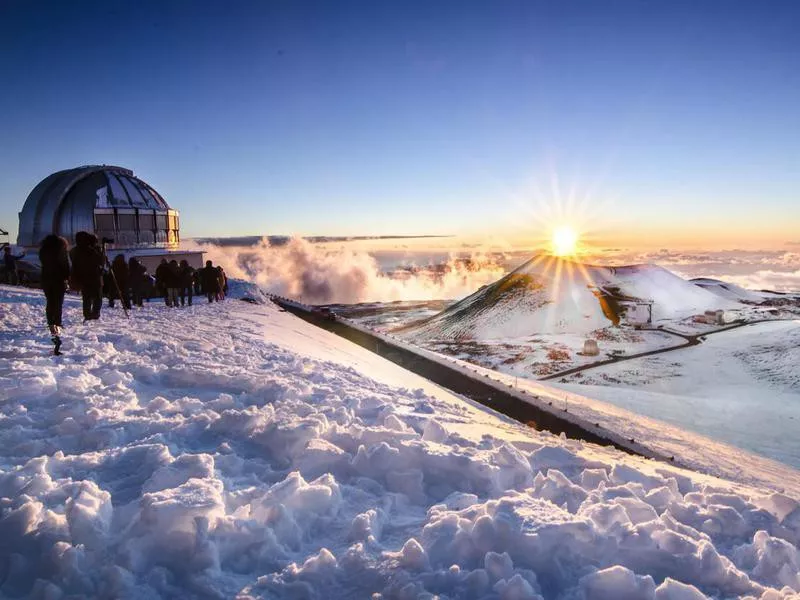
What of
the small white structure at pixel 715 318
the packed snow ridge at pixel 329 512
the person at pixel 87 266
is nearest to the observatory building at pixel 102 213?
the person at pixel 87 266

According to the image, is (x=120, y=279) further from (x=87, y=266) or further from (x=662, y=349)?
(x=662, y=349)

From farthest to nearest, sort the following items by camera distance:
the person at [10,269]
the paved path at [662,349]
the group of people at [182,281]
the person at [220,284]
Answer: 1. the paved path at [662,349]
2. the person at [10,269]
3. the person at [220,284]
4. the group of people at [182,281]

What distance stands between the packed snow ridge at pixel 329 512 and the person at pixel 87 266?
197 inches

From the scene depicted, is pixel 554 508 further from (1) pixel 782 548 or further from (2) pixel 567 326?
(2) pixel 567 326

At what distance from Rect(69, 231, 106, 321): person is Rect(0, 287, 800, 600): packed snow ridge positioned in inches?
197

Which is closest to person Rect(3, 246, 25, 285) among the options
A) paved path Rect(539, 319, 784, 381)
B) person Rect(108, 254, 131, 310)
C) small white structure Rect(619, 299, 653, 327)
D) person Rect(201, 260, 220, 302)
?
person Rect(201, 260, 220, 302)

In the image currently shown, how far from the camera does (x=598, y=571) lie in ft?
11.1

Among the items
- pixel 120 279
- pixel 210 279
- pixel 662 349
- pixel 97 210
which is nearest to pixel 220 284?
pixel 210 279

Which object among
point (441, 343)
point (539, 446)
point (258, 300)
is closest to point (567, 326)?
point (441, 343)

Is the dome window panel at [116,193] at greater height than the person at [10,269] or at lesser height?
greater

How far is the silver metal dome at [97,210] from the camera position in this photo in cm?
3225

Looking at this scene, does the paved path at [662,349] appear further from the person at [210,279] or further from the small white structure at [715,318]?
the person at [210,279]

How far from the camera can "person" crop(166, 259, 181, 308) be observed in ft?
67.7

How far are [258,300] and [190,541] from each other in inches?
1112
